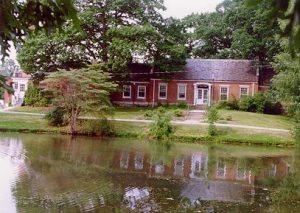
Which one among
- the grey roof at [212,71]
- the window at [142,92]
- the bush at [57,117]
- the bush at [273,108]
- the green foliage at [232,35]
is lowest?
the bush at [57,117]

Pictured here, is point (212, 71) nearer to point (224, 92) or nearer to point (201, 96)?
point (224, 92)

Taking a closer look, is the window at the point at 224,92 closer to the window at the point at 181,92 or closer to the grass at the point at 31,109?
the window at the point at 181,92

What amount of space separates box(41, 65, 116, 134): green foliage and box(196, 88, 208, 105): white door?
14.3 m

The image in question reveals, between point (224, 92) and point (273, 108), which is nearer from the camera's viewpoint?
point (273, 108)

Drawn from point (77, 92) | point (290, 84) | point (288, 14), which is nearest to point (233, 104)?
point (290, 84)

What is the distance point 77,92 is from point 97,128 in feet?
8.83

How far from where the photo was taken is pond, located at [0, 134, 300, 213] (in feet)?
40.4

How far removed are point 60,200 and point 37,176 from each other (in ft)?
11.9

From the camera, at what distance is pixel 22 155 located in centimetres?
2020

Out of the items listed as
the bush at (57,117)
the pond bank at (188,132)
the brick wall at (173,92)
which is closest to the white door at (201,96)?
the brick wall at (173,92)

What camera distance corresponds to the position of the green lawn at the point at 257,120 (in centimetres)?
3234

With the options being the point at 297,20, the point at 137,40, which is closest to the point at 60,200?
the point at 297,20

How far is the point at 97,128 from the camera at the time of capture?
2986 centimetres

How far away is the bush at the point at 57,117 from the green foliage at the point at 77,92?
18.2 inches
